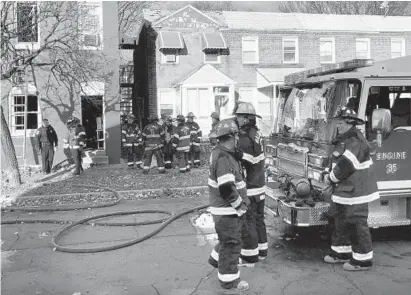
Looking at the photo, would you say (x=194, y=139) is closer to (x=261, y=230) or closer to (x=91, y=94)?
(x=91, y=94)

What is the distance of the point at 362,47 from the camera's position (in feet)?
84.2

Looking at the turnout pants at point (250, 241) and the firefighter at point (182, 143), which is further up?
the firefighter at point (182, 143)

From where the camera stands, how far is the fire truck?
5.55 meters

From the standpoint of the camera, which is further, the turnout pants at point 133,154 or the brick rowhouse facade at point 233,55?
the brick rowhouse facade at point 233,55

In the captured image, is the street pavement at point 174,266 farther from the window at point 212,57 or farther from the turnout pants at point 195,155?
the window at point 212,57

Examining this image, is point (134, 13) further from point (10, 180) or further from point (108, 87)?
point (10, 180)

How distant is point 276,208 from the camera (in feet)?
20.3

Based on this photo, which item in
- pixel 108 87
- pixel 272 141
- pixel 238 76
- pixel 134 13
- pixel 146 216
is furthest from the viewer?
pixel 134 13

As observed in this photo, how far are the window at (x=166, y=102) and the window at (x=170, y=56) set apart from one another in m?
1.65

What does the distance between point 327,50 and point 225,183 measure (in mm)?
22670

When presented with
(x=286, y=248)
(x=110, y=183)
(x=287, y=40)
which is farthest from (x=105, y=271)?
(x=287, y=40)

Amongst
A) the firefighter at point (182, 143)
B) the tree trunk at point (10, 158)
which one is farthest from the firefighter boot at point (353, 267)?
the tree trunk at point (10, 158)

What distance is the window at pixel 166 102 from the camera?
2336 cm

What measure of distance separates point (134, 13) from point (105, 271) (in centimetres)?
3856
